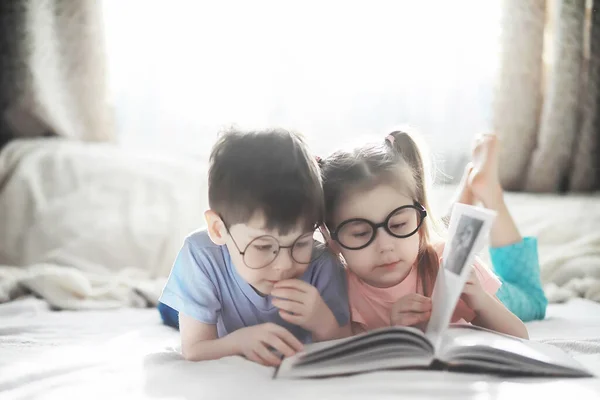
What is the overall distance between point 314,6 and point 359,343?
1.62 meters

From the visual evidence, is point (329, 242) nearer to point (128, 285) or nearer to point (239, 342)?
point (239, 342)

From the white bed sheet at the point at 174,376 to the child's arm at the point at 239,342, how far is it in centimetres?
2

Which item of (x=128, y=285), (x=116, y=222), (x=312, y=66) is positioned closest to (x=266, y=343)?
(x=128, y=285)

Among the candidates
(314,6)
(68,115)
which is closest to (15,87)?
(68,115)

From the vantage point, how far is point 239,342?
903 mm

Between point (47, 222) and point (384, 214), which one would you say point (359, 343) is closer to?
point (384, 214)

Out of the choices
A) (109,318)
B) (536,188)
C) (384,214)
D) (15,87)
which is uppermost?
(15,87)

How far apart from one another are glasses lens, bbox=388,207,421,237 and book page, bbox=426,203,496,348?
0.11m

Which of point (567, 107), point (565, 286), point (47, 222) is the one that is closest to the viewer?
point (565, 286)

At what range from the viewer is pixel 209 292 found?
3.17 feet

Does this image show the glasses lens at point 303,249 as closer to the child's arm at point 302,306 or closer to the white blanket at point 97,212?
the child's arm at point 302,306

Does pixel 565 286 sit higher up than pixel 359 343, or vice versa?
pixel 359 343

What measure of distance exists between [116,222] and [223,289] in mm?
902

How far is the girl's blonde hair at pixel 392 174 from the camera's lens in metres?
0.98
